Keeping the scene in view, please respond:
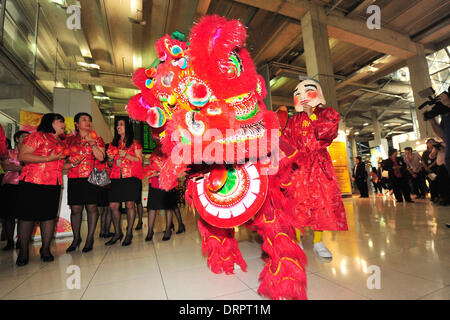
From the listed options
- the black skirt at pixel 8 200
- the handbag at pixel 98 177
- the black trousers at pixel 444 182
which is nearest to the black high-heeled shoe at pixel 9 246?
the black skirt at pixel 8 200

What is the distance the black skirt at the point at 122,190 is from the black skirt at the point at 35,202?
51cm

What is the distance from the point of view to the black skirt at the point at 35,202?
193 centimetres

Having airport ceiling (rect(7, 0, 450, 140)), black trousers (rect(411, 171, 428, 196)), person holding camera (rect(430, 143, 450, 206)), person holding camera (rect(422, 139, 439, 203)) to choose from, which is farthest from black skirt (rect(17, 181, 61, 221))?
black trousers (rect(411, 171, 428, 196))

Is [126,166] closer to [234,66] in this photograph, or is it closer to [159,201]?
[159,201]

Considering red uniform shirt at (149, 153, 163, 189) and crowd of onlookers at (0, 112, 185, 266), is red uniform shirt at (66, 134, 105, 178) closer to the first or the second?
crowd of onlookers at (0, 112, 185, 266)

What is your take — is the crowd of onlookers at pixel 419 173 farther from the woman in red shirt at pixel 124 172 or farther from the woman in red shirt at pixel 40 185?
the woman in red shirt at pixel 40 185

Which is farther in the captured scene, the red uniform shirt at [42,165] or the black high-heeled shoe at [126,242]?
the black high-heeled shoe at [126,242]

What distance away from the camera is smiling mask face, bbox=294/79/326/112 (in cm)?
164

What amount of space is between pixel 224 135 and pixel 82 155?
6.49 feet

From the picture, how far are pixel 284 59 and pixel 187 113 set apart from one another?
24.7 feet

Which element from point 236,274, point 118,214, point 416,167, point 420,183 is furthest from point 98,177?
point 420,183

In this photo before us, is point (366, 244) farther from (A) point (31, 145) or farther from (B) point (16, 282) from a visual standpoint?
(A) point (31, 145)

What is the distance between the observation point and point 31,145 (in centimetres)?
197

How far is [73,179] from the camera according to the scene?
2.29 metres
